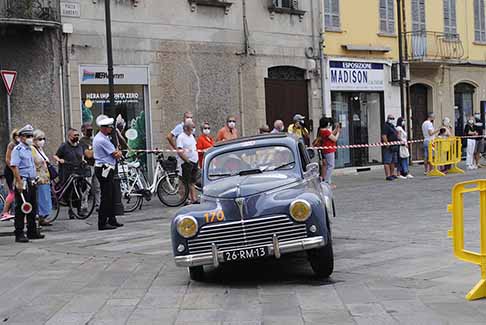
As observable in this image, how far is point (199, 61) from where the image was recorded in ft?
75.8

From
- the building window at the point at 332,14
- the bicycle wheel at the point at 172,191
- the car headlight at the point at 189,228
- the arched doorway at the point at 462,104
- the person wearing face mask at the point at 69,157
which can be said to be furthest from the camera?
the arched doorway at the point at 462,104

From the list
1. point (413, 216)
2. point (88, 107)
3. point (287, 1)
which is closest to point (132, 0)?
point (88, 107)

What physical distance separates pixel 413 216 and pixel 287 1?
13.3 m

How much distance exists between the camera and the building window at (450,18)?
3291 centimetres

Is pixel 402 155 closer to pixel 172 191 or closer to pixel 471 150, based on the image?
pixel 471 150

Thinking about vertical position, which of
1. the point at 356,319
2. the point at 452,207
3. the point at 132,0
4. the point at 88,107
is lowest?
the point at 356,319

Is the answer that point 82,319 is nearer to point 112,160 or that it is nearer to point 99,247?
point 99,247

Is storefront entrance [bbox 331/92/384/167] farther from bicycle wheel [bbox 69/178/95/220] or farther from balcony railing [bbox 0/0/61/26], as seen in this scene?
bicycle wheel [bbox 69/178/95/220]

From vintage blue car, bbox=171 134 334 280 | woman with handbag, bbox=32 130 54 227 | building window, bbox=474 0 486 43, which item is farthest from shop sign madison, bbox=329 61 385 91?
vintage blue car, bbox=171 134 334 280

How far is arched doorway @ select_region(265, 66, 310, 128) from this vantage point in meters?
25.5

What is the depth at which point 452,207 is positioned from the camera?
815cm

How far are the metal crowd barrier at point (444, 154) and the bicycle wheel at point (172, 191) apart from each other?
31.7 ft

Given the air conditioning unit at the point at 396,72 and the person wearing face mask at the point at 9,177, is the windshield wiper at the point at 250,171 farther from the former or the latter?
the air conditioning unit at the point at 396,72

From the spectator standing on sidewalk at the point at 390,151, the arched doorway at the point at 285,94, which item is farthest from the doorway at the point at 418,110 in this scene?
the spectator standing on sidewalk at the point at 390,151
